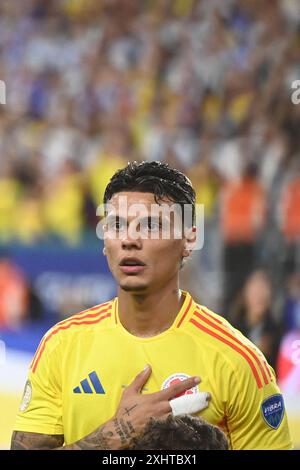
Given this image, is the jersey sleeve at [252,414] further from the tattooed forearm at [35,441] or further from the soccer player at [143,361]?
the tattooed forearm at [35,441]

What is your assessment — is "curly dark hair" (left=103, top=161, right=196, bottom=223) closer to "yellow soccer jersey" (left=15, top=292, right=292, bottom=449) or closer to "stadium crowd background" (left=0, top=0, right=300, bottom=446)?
"yellow soccer jersey" (left=15, top=292, right=292, bottom=449)

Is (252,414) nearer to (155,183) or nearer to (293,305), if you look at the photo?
(155,183)

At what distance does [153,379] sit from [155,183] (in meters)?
0.68

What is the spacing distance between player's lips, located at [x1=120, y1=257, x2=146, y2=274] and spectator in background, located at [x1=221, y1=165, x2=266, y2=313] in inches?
198

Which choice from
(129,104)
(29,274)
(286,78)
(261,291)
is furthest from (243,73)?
(29,274)

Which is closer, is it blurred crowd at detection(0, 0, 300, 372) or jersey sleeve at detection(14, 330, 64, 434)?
jersey sleeve at detection(14, 330, 64, 434)

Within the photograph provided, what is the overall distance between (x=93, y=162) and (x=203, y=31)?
177 centimetres

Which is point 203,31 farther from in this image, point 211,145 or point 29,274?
point 29,274

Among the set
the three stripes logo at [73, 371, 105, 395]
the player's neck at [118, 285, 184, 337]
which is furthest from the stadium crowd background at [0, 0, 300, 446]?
the three stripes logo at [73, 371, 105, 395]

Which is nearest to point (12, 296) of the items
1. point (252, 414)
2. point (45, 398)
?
point (45, 398)

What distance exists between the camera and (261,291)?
25.9 feet

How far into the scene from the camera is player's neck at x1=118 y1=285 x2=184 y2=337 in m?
3.22

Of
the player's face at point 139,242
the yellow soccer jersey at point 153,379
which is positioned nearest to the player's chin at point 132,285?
the player's face at point 139,242

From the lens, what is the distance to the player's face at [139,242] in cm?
310
